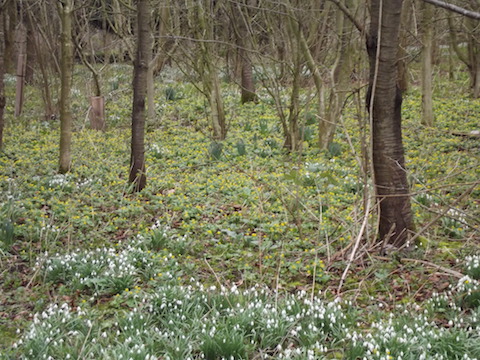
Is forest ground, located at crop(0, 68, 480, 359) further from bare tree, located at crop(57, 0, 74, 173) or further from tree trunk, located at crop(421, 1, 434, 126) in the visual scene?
tree trunk, located at crop(421, 1, 434, 126)

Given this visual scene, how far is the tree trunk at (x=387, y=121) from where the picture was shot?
14.3 feet

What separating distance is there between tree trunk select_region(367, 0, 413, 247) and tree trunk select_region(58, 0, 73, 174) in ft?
15.6

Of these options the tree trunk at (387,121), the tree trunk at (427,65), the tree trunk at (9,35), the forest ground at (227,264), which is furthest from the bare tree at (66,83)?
the tree trunk at (9,35)

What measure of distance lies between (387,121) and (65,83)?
5.14 meters

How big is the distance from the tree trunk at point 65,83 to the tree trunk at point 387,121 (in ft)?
15.6

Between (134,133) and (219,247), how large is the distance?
98.8 inches

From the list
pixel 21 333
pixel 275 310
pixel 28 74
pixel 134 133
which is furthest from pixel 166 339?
pixel 28 74

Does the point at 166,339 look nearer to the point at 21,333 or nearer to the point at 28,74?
the point at 21,333

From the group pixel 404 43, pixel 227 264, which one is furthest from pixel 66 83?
pixel 404 43

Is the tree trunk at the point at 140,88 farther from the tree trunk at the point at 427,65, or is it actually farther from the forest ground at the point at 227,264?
the tree trunk at the point at 427,65

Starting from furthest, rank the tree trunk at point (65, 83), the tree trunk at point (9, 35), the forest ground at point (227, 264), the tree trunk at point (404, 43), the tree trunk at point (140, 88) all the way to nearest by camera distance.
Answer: the tree trunk at point (9, 35)
the tree trunk at point (404, 43)
the tree trunk at point (65, 83)
the tree trunk at point (140, 88)
the forest ground at point (227, 264)

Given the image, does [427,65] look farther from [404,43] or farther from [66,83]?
[66,83]

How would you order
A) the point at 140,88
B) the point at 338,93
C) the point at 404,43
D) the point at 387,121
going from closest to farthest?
1. the point at 387,121
2. the point at 140,88
3. the point at 338,93
4. the point at 404,43

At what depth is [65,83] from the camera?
755 cm
